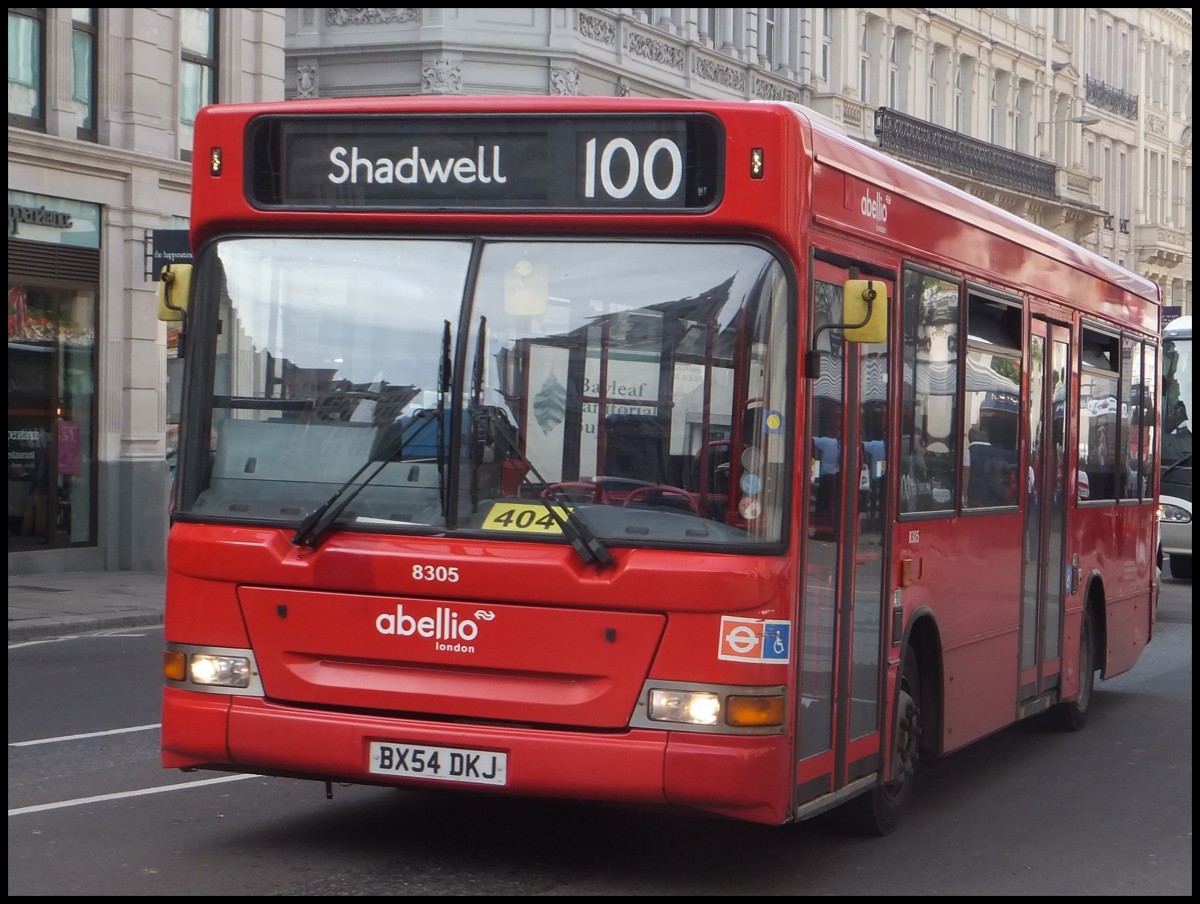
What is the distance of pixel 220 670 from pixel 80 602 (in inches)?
485

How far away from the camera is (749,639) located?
22.3 feet

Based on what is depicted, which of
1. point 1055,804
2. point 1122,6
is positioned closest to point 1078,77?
point 1122,6

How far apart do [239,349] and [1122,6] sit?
55.9 metres

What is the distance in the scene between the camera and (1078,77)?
57.2m

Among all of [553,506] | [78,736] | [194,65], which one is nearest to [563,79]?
[194,65]

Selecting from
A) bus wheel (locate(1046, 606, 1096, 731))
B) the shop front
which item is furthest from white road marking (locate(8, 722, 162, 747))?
the shop front

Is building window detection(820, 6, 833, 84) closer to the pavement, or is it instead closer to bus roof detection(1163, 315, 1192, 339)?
bus roof detection(1163, 315, 1192, 339)

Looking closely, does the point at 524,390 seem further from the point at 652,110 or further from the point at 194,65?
the point at 194,65

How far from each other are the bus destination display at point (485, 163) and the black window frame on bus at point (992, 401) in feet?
8.96

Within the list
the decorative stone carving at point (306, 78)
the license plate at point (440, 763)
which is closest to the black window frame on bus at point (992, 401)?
the license plate at point (440, 763)

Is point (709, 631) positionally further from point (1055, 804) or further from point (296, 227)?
point (1055, 804)

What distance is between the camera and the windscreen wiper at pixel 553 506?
6840mm

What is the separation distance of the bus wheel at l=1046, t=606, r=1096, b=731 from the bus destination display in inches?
242

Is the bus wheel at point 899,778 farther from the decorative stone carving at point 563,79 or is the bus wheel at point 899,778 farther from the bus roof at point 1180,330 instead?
the decorative stone carving at point 563,79
